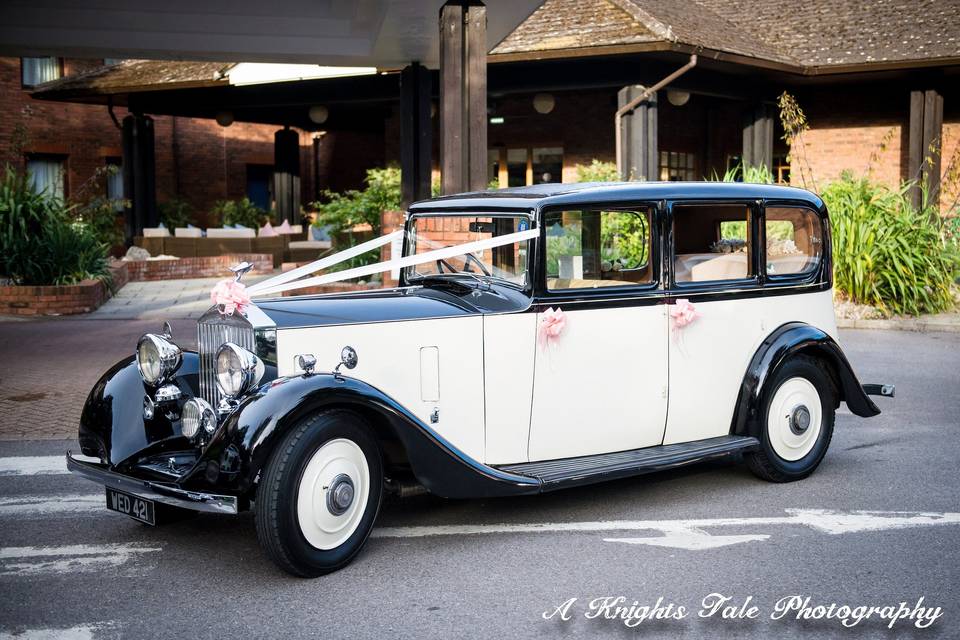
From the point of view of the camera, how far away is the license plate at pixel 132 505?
4215 millimetres

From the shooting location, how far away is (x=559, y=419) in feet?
16.2

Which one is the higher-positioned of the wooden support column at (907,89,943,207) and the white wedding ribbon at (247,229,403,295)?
the wooden support column at (907,89,943,207)

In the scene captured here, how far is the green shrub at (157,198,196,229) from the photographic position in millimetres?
23266

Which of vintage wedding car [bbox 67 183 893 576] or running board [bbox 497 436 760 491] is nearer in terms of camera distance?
vintage wedding car [bbox 67 183 893 576]

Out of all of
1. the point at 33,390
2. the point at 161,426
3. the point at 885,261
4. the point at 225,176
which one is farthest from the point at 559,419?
the point at 225,176

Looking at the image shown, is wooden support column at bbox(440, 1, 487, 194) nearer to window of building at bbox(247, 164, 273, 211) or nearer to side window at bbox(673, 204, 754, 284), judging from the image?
side window at bbox(673, 204, 754, 284)

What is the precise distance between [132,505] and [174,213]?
20433 mm

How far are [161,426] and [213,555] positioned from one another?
68 cm

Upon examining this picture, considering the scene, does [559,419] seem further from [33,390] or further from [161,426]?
[33,390]

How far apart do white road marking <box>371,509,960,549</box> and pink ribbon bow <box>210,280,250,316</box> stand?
1.24 m

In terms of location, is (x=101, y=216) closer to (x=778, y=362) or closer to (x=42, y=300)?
(x=42, y=300)

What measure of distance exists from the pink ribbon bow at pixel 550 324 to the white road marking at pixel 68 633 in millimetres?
2242

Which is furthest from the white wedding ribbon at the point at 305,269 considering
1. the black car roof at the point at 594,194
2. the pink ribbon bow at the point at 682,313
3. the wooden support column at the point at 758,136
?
the wooden support column at the point at 758,136

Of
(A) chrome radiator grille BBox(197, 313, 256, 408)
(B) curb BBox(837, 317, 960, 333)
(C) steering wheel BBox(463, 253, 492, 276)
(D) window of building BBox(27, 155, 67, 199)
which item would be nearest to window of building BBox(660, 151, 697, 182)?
(B) curb BBox(837, 317, 960, 333)
